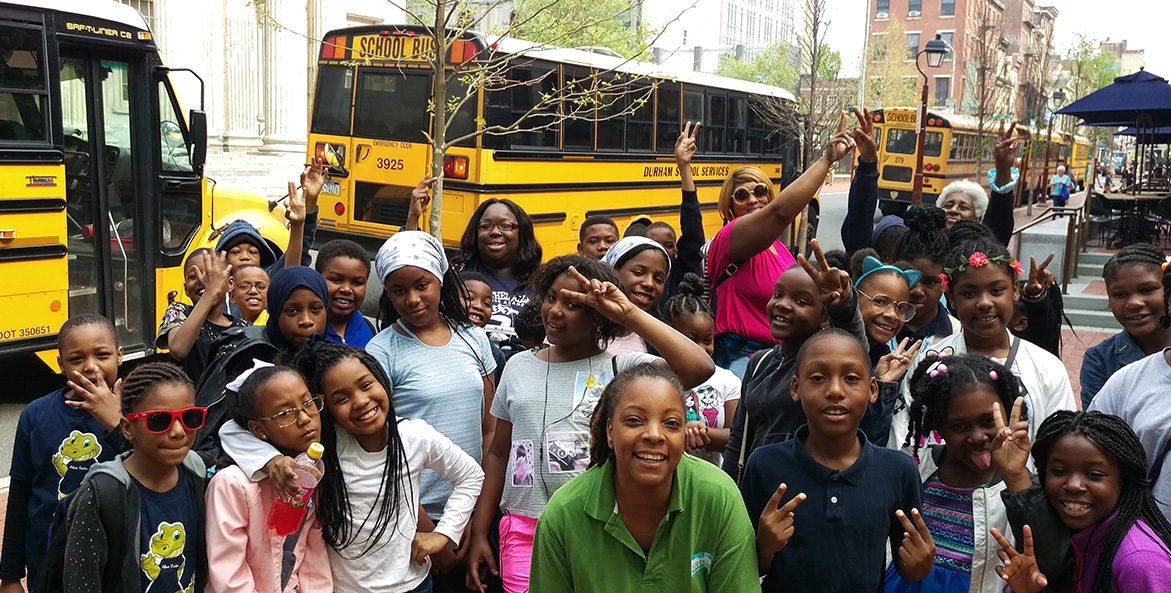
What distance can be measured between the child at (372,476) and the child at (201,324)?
1126 mm

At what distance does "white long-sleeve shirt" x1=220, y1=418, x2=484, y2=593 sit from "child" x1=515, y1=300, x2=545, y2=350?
0.95m

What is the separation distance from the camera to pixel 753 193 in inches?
175

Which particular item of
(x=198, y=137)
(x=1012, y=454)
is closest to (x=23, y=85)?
(x=198, y=137)

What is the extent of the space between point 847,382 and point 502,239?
2461 millimetres

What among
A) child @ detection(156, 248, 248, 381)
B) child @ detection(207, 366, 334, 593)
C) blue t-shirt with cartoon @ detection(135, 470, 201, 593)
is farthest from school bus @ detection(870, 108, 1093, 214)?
blue t-shirt with cartoon @ detection(135, 470, 201, 593)

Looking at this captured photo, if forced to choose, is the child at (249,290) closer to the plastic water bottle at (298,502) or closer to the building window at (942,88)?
Result: the plastic water bottle at (298,502)

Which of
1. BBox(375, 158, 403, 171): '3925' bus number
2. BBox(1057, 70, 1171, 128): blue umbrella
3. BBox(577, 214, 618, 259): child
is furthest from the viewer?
BBox(1057, 70, 1171, 128): blue umbrella

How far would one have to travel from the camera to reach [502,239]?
4871mm

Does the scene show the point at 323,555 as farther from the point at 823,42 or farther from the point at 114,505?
the point at 823,42

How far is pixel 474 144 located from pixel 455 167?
0.35 m

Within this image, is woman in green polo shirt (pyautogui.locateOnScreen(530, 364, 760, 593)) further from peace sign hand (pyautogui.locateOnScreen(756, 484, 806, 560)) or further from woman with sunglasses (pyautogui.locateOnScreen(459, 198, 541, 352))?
woman with sunglasses (pyautogui.locateOnScreen(459, 198, 541, 352))

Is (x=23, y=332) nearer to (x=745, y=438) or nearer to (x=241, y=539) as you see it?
(x=241, y=539)

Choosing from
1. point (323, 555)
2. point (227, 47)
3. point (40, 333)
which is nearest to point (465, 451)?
point (323, 555)

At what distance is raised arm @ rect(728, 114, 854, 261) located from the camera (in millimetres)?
3910
